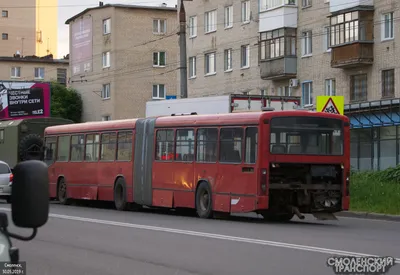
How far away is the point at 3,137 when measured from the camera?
44844mm

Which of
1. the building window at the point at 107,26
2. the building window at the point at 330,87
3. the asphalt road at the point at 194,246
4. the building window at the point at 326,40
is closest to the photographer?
the asphalt road at the point at 194,246

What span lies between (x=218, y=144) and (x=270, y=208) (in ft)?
7.23

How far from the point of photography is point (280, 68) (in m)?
49.2

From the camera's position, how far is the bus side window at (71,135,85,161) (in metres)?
29.8

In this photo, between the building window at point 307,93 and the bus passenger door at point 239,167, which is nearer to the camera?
the bus passenger door at point 239,167

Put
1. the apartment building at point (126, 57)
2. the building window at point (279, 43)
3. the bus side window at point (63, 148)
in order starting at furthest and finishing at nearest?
the apartment building at point (126, 57)
the building window at point (279, 43)
the bus side window at point (63, 148)

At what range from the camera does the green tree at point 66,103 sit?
76000 mm

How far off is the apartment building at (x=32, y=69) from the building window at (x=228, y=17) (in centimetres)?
3795

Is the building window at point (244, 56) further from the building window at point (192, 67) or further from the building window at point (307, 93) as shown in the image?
the building window at point (192, 67)

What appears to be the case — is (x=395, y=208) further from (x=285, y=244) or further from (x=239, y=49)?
(x=239, y=49)

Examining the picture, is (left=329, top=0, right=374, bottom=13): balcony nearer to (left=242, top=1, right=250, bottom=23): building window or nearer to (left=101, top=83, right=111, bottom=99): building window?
(left=242, top=1, right=250, bottom=23): building window

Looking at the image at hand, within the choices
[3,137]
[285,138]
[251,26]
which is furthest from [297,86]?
[285,138]

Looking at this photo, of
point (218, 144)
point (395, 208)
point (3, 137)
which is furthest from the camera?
point (3, 137)

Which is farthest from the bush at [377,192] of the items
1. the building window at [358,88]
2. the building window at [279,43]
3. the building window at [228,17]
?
the building window at [228,17]
